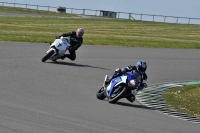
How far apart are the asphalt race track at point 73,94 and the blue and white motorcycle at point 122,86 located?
21 centimetres

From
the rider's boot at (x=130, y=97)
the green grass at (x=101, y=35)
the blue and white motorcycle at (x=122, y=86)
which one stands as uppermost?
the blue and white motorcycle at (x=122, y=86)

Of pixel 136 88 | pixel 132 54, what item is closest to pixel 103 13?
pixel 132 54

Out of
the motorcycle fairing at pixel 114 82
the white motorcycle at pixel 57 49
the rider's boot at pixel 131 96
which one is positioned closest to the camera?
the motorcycle fairing at pixel 114 82

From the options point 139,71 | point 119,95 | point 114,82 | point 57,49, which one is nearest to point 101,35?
point 57,49

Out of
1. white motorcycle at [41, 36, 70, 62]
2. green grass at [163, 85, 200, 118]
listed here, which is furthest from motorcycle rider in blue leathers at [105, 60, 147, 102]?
white motorcycle at [41, 36, 70, 62]

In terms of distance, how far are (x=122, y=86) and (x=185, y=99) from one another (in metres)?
3.01

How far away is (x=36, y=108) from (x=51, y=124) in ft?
5.47

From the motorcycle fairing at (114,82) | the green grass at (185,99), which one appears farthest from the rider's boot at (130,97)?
the green grass at (185,99)

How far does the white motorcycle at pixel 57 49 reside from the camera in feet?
66.3

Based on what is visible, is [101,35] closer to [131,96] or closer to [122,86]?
[131,96]

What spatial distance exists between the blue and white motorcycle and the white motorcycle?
6.89m

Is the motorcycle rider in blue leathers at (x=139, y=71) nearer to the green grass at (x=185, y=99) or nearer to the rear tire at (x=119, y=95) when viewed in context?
the rear tire at (x=119, y=95)

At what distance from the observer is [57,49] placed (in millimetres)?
20500

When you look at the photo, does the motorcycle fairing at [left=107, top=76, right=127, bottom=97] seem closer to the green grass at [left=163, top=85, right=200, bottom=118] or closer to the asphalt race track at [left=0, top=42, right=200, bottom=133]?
the asphalt race track at [left=0, top=42, right=200, bottom=133]
